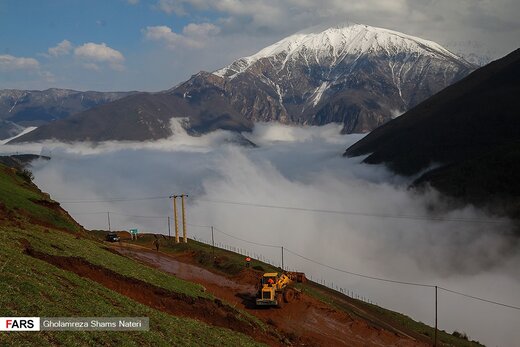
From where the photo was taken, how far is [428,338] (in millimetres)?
60156

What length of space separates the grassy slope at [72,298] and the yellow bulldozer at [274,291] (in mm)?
8045

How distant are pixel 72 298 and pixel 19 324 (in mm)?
6269

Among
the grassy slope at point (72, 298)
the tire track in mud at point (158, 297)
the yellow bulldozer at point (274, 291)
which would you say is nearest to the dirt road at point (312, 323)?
the yellow bulldozer at point (274, 291)

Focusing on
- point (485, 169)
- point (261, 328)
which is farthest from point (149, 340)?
point (485, 169)

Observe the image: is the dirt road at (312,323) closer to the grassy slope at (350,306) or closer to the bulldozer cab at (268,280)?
the bulldozer cab at (268,280)

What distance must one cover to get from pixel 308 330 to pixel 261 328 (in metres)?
9.17

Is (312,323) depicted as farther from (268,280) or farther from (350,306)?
(350,306)

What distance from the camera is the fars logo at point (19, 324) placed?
62.0ft

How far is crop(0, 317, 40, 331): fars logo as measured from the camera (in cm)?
1890

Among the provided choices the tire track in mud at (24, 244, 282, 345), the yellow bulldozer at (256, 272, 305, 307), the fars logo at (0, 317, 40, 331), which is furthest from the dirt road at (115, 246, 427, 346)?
the fars logo at (0, 317, 40, 331)

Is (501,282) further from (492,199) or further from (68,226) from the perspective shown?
(68,226)

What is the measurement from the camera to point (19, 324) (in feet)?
63.2

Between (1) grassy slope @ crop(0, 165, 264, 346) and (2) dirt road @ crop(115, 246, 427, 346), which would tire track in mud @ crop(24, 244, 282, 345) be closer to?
(1) grassy slope @ crop(0, 165, 264, 346)

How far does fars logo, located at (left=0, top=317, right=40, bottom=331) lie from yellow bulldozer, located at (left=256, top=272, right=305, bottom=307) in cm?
3298
